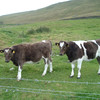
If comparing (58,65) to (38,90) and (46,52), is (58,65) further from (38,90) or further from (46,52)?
(38,90)

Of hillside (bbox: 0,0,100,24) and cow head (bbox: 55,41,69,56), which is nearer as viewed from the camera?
cow head (bbox: 55,41,69,56)

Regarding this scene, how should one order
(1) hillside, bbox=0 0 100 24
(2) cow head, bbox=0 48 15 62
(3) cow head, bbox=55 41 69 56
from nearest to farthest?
(2) cow head, bbox=0 48 15 62 → (3) cow head, bbox=55 41 69 56 → (1) hillside, bbox=0 0 100 24

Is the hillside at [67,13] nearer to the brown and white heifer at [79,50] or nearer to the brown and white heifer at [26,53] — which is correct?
the brown and white heifer at [79,50]

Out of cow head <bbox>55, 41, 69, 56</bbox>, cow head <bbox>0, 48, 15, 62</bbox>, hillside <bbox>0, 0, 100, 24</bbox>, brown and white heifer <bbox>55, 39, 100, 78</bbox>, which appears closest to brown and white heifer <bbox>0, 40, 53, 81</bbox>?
cow head <bbox>0, 48, 15, 62</bbox>

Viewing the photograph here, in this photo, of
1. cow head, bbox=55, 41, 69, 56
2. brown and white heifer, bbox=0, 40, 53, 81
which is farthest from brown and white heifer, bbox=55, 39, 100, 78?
brown and white heifer, bbox=0, 40, 53, 81

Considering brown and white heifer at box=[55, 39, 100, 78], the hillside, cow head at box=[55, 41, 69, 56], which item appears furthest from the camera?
the hillside

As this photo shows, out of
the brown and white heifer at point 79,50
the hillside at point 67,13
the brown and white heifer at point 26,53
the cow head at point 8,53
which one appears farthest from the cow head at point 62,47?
the hillside at point 67,13

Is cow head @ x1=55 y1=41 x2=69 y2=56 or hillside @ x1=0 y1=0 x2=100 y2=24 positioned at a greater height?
cow head @ x1=55 y1=41 x2=69 y2=56

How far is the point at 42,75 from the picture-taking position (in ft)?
30.5

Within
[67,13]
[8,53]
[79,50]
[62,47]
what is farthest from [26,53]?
[67,13]

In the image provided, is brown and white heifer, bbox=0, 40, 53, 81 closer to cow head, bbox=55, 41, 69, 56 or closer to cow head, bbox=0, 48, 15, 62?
cow head, bbox=0, 48, 15, 62

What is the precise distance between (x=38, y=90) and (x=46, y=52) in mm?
2990

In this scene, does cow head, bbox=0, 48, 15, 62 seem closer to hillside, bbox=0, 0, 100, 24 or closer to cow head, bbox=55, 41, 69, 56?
cow head, bbox=55, 41, 69, 56

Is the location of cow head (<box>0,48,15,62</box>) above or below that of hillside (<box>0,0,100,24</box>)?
above
